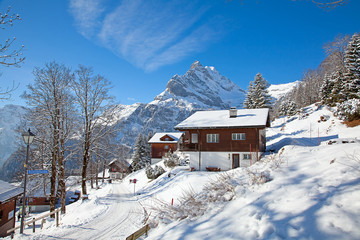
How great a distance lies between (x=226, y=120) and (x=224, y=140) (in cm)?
265

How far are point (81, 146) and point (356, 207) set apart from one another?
18.9 m

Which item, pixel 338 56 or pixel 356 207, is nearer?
pixel 356 207

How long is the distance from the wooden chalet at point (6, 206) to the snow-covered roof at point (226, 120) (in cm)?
1619

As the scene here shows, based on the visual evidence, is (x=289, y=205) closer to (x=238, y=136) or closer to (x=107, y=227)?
(x=107, y=227)

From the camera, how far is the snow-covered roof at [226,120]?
77.3 ft

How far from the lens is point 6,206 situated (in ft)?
42.4

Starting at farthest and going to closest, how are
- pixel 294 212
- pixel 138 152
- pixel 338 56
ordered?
pixel 138 152
pixel 338 56
pixel 294 212

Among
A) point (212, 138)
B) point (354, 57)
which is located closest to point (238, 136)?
point (212, 138)

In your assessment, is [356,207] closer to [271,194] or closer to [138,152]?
[271,194]

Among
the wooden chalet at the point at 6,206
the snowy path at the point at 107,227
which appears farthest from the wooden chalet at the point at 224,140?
the wooden chalet at the point at 6,206

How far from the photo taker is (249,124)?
23.1 metres

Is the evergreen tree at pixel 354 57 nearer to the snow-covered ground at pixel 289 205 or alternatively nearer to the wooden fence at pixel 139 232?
the snow-covered ground at pixel 289 205

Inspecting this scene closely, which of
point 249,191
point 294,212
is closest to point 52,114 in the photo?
point 249,191

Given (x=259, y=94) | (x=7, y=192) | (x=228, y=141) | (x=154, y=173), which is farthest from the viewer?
(x=259, y=94)
